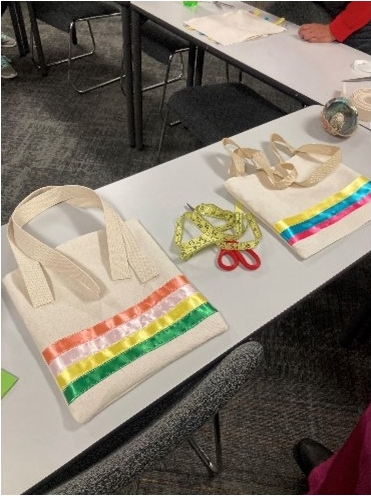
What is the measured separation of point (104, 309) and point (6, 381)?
19cm

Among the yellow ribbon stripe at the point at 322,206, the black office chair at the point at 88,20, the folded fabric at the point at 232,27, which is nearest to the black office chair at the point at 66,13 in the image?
the black office chair at the point at 88,20

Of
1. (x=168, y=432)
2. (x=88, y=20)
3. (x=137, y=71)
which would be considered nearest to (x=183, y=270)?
(x=168, y=432)

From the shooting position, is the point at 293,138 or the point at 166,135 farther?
the point at 166,135

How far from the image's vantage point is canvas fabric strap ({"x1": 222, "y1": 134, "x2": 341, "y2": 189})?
102 cm

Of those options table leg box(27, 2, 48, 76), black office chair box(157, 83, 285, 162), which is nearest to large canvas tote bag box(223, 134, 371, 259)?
black office chair box(157, 83, 285, 162)

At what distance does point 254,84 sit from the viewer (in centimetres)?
304

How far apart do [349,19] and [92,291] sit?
5.29 ft

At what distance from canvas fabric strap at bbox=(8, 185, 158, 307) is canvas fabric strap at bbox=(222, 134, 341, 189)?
0.38 meters

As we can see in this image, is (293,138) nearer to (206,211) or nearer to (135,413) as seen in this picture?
(206,211)

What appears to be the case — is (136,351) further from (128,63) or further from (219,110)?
(128,63)

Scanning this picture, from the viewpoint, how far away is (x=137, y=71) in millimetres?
2104

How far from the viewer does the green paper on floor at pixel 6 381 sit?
0.65 metres

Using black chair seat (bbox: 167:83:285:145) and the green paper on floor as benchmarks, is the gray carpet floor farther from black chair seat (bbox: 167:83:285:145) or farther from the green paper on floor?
black chair seat (bbox: 167:83:285:145)

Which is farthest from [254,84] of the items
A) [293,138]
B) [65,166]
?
[293,138]
